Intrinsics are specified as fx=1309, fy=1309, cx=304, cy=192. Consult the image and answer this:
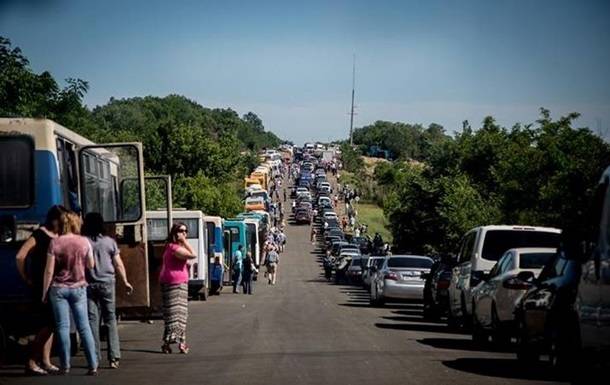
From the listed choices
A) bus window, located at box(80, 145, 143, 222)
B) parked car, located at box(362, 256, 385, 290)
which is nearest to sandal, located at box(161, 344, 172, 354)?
bus window, located at box(80, 145, 143, 222)

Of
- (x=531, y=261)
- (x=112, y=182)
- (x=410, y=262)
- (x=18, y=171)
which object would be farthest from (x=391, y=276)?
(x=18, y=171)

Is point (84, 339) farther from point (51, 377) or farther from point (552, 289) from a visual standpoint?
point (552, 289)

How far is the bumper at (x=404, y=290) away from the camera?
111 feet

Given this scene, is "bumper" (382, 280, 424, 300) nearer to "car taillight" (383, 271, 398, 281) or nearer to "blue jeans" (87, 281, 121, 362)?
"car taillight" (383, 271, 398, 281)

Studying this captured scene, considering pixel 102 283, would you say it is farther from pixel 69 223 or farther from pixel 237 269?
pixel 237 269

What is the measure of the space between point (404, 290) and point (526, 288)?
1657 centimetres

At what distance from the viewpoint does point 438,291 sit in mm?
27734

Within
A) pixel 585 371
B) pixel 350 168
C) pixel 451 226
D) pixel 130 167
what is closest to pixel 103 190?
pixel 130 167

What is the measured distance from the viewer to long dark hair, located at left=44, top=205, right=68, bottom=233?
49.0 feet

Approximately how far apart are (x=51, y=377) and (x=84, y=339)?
1.86 ft

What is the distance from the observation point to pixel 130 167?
20.5 meters

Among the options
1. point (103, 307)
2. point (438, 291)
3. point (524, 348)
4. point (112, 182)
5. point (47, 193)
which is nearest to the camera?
point (103, 307)

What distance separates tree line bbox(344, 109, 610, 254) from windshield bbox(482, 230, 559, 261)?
1.25 meters

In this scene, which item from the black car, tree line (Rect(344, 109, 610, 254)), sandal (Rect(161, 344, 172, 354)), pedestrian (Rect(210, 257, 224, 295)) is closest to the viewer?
the black car
